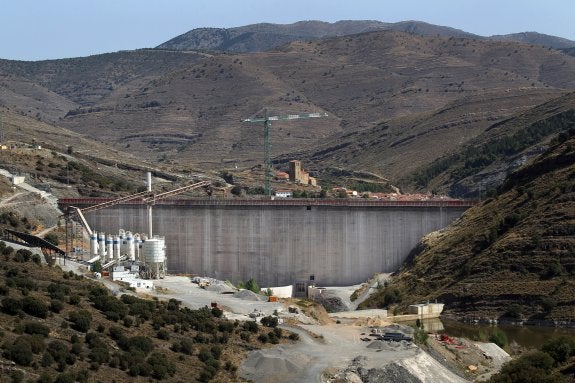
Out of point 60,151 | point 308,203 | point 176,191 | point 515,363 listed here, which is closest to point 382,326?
point 515,363

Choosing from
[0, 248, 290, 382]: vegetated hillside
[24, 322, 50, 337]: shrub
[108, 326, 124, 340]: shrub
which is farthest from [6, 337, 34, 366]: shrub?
[108, 326, 124, 340]: shrub

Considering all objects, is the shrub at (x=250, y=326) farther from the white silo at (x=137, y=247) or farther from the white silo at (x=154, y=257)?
the white silo at (x=137, y=247)

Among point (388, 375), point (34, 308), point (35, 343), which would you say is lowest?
point (388, 375)

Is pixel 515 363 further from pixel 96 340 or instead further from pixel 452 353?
pixel 96 340

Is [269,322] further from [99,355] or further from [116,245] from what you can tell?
[116,245]

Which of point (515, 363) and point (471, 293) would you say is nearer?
point (515, 363)

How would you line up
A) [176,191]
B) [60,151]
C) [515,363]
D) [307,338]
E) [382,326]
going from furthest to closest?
[60,151] → [176,191] → [382,326] → [307,338] → [515,363]

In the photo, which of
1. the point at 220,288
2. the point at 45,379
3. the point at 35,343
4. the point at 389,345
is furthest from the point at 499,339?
the point at 45,379
